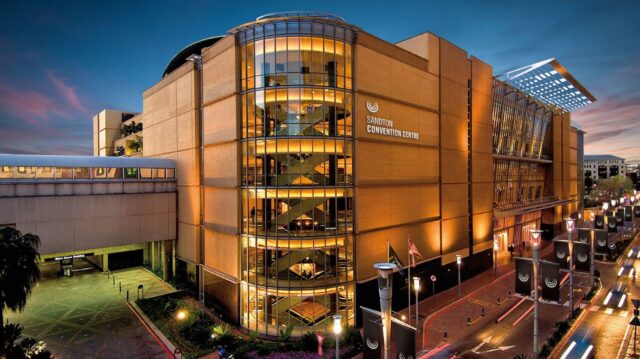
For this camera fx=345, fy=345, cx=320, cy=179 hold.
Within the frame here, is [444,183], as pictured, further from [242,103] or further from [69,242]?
[69,242]

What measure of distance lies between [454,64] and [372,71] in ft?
41.2

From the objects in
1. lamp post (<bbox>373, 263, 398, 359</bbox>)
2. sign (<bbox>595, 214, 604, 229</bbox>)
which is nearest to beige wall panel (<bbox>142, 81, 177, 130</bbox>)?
lamp post (<bbox>373, 263, 398, 359</bbox>)

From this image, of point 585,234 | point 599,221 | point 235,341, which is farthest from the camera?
point 599,221

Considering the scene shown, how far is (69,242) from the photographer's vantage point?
93.0 ft

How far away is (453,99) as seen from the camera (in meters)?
33.7

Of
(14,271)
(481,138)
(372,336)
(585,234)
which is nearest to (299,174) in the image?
(372,336)

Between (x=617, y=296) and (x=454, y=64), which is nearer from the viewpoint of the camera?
Result: (x=617, y=296)

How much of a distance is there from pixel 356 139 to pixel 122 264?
33.2 metres

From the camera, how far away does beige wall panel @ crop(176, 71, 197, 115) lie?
30.2m

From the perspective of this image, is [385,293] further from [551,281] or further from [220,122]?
[220,122]

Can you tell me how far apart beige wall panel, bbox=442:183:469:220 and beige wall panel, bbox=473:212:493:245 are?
2.10 m

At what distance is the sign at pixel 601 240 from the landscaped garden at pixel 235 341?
2827 centimetres

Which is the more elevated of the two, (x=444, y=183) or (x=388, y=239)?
(x=444, y=183)

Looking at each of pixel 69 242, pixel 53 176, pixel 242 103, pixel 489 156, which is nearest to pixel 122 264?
pixel 69 242
